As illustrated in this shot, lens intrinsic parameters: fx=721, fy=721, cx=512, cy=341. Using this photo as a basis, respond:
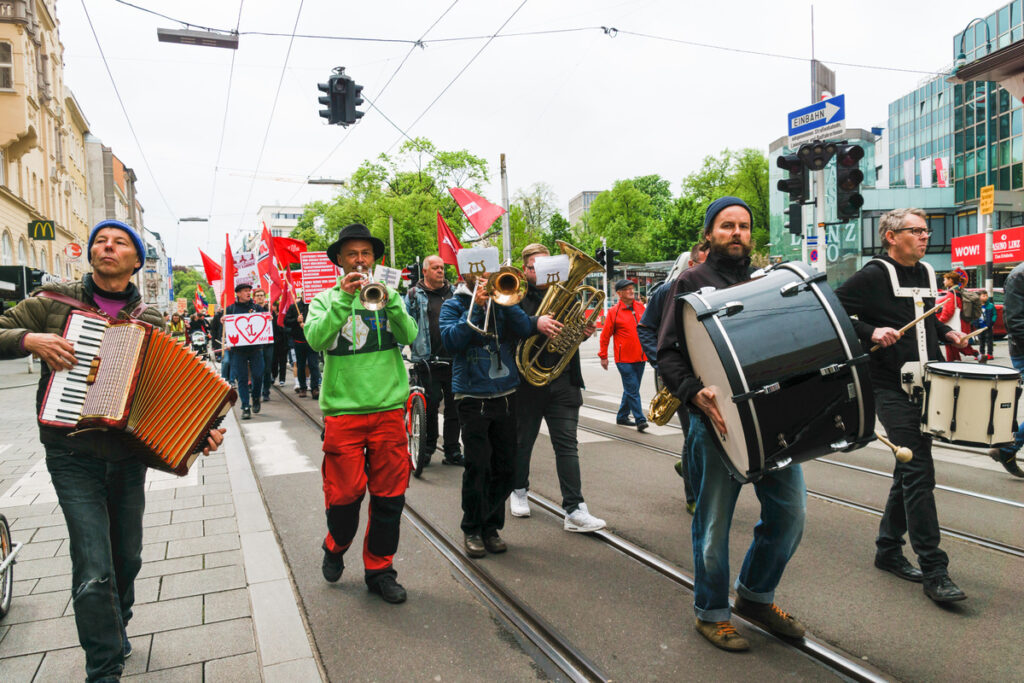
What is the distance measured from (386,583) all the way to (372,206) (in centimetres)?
4166

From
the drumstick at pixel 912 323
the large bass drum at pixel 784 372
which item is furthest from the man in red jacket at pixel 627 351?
the large bass drum at pixel 784 372

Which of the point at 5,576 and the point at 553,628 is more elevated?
the point at 5,576

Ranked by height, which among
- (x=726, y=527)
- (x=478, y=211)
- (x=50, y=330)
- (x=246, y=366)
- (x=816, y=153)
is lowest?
(x=726, y=527)

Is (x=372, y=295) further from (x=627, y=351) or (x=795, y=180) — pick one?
(x=795, y=180)

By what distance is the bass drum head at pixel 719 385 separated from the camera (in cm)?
271

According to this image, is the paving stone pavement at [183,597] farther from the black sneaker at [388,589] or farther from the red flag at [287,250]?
the red flag at [287,250]

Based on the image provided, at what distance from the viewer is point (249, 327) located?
1084cm

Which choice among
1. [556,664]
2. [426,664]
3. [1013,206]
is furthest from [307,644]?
[1013,206]

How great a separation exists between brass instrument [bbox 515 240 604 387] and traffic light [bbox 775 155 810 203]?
18.8 feet

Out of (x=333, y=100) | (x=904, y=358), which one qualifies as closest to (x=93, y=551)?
(x=904, y=358)

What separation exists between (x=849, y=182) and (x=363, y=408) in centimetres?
769

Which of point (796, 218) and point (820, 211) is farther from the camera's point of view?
point (796, 218)

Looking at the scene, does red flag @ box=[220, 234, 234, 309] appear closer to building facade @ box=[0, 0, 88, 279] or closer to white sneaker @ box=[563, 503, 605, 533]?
building facade @ box=[0, 0, 88, 279]

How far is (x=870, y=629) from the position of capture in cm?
335
